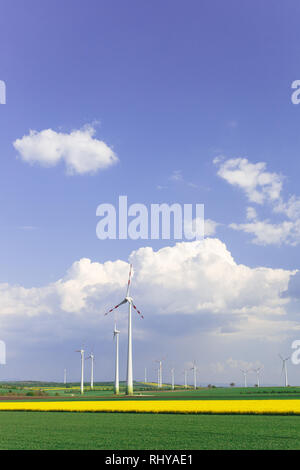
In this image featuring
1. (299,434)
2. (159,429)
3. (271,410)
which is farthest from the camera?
(271,410)

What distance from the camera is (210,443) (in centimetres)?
3519

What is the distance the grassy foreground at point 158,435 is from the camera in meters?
34.7

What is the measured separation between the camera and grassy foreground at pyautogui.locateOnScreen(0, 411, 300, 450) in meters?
34.7

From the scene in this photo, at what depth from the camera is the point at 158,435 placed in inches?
1581

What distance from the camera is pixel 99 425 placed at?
165 feet
